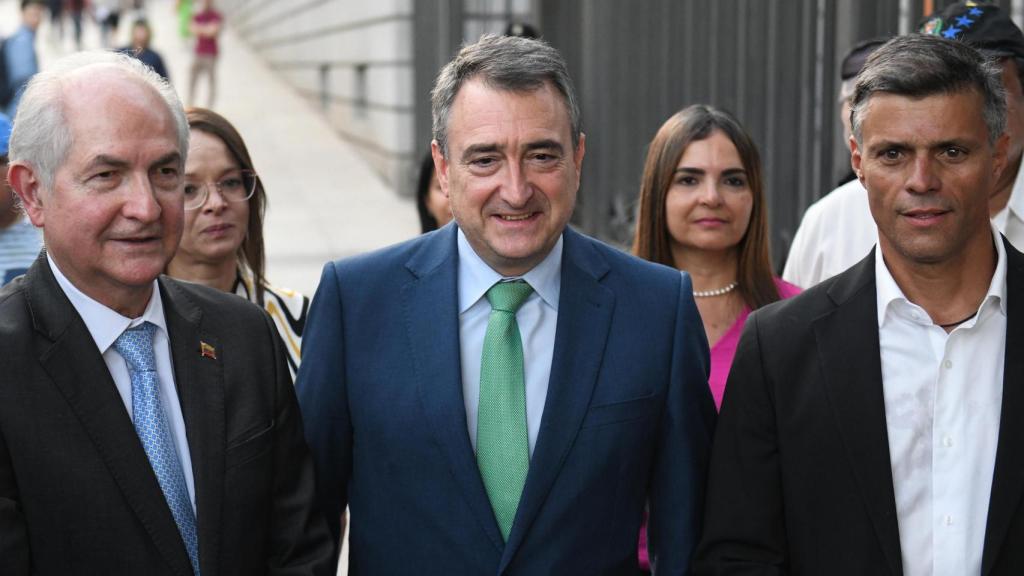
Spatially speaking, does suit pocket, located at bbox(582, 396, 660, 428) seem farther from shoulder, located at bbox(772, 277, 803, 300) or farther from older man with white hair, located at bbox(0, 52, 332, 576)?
shoulder, located at bbox(772, 277, 803, 300)

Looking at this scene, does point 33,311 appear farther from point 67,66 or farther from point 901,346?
point 901,346

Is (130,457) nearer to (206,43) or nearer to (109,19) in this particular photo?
(206,43)

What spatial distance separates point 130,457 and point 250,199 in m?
2.02

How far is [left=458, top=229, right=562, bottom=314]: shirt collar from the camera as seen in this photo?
321cm

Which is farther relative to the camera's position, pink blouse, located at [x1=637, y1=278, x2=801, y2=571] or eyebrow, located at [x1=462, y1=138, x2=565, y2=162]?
pink blouse, located at [x1=637, y1=278, x2=801, y2=571]

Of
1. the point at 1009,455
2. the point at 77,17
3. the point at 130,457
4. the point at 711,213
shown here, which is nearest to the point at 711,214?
the point at 711,213

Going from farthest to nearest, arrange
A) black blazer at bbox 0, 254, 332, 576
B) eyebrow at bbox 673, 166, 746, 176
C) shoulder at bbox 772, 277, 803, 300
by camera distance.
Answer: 1. eyebrow at bbox 673, 166, 746, 176
2. shoulder at bbox 772, 277, 803, 300
3. black blazer at bbox 0, 254, 332, 576

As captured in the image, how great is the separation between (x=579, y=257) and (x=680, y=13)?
872 centimetres

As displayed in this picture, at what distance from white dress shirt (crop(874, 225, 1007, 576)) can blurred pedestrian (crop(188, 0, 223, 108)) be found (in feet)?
70.8

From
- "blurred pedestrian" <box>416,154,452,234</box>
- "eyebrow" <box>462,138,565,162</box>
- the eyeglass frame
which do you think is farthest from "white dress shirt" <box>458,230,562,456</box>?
"blurred pedestrian" <box>416,154,452,234</box>

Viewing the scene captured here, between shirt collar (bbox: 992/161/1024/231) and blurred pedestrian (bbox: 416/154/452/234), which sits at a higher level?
shirt collar (bbox: 992/161/1024/231)

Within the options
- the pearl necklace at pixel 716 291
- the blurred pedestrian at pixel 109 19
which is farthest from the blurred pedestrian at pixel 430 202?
the blurred pedestrian at pixel 109 19

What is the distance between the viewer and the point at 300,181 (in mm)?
19062

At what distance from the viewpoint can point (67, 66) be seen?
9.20ft
